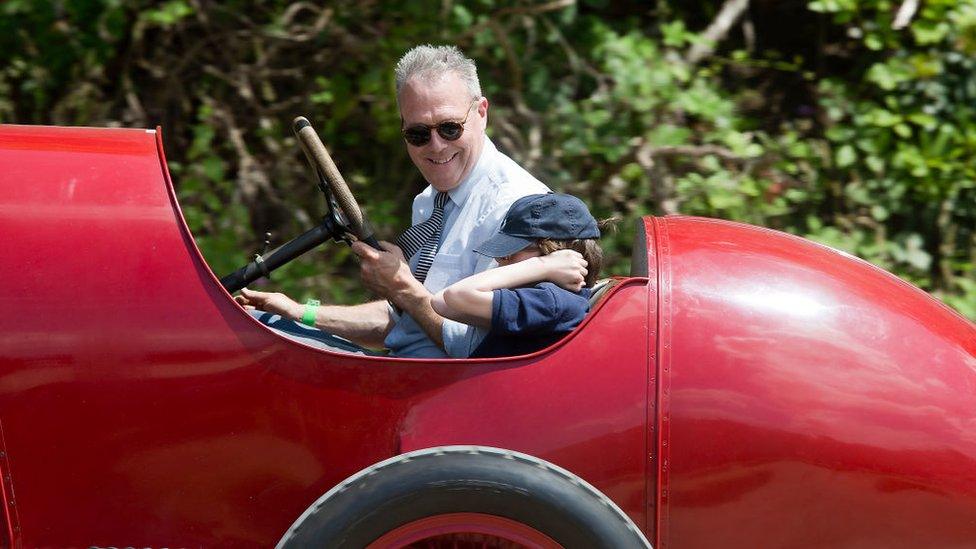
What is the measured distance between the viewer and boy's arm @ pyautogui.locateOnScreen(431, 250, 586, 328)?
2439mm

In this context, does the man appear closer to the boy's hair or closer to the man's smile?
the man's smile

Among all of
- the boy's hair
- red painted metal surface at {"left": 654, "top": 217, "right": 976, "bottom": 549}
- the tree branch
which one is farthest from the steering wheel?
the tree branch

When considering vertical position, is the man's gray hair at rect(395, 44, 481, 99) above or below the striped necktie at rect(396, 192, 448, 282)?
above

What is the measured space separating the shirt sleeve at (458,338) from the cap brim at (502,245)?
0.17m

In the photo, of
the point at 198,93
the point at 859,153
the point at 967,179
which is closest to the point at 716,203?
the point at 859,153

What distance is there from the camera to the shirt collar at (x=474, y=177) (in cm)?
278

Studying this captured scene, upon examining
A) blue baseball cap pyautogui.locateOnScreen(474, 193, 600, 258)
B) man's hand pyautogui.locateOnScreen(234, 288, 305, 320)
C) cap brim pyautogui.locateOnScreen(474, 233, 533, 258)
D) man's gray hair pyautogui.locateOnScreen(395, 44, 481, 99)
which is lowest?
man's hand pyautogui.locateOnScreen(234, 288, 305, 320)

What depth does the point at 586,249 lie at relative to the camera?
263 cm

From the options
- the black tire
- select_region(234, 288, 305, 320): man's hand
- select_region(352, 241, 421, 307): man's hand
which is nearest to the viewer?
the black tire

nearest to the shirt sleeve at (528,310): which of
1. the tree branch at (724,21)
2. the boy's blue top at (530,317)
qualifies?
the boy's blue top at (530,317)

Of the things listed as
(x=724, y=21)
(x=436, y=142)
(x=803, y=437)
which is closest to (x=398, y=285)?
(x=436, y=142)

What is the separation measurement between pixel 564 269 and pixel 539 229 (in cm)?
10

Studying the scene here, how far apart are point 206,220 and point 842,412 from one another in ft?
10.1

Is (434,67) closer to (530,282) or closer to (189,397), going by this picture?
(530,282)
